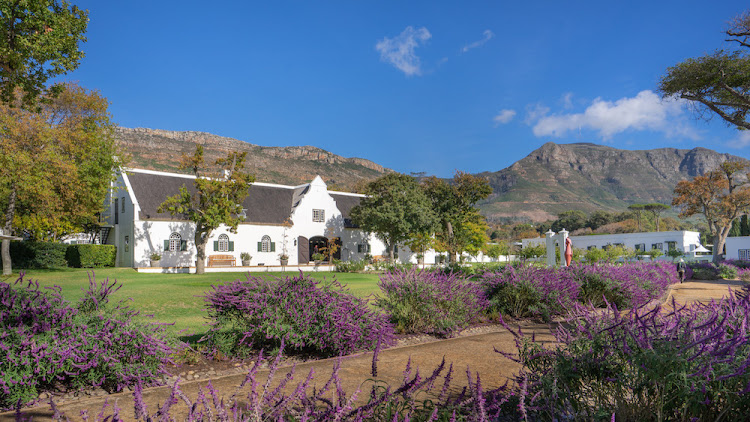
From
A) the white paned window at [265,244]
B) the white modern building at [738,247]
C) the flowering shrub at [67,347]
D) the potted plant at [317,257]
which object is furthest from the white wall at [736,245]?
the flowering shrub at [67,347]

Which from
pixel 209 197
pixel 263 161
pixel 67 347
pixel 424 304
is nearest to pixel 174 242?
pixel 209 197

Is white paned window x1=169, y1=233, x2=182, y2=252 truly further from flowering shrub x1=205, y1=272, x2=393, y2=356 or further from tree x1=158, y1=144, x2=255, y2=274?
flowering shrub x1=205, y1=272, x2=393, y2=356

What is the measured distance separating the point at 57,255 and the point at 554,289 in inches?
1317

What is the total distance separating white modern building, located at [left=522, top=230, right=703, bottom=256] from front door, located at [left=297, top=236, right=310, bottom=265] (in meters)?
31.5

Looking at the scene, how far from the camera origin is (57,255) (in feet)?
100

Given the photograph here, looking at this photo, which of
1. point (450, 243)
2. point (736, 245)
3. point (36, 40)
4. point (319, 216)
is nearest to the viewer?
point (36, 40)

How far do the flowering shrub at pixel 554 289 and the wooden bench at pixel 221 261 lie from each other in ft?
94.9

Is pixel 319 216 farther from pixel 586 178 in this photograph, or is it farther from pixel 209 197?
pixel 586 178

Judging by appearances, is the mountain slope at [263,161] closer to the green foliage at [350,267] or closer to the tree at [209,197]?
the tree at [209,197]

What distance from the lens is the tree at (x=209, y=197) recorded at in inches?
1156

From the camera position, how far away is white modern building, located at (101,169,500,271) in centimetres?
3303

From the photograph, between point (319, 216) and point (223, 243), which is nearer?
point (223, 243)

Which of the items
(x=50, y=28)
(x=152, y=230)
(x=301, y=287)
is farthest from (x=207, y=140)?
(x=301, y=287)

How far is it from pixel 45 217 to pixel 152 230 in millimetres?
7443
